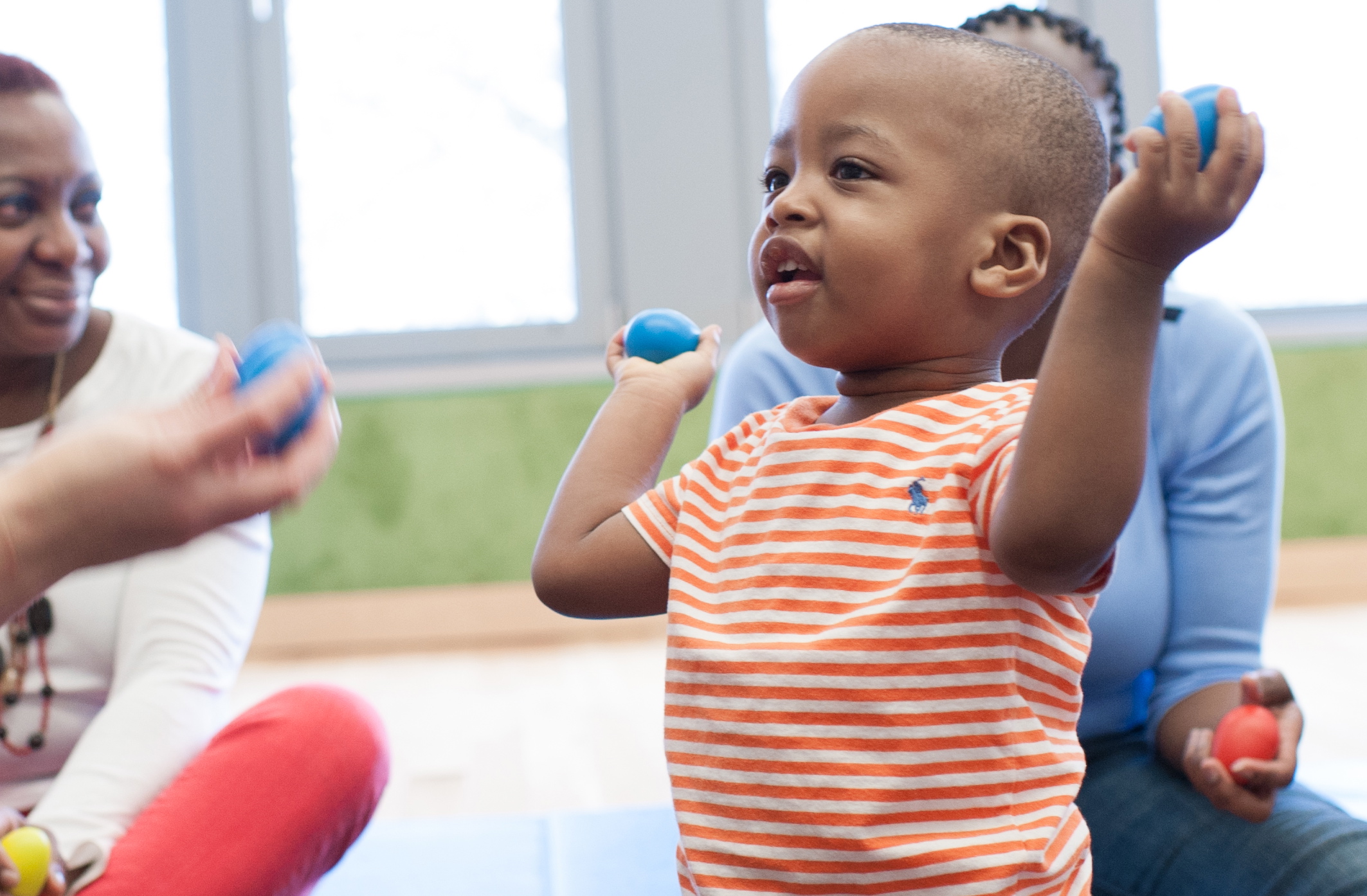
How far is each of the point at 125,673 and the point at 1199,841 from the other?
0.81 m

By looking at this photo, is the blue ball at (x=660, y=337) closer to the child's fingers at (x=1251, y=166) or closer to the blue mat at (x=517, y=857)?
the child's fingers at (x=1251, y=166)

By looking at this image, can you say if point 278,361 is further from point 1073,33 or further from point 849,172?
point 1073,33

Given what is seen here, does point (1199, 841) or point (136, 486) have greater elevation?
point (136, 486)

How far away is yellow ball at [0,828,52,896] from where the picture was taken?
2.56 ft

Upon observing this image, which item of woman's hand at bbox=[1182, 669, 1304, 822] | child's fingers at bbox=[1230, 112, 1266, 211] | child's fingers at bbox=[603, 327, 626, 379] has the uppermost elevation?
child's fingers at bbox=[1230, 112, 1266, 211]

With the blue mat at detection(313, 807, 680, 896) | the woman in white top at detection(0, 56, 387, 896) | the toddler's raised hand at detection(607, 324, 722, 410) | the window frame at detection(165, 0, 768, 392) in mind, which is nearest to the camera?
the toddler's raised hand at detection(607, 324, 722, 410)

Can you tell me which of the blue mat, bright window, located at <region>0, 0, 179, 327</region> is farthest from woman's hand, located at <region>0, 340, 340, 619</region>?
bright window, located at <region>0, 0, 179, 327</region>

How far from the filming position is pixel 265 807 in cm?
90

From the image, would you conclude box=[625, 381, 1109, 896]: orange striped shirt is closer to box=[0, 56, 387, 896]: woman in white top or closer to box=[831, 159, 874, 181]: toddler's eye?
box=[831, 159, 874, 181]: toddler's eye

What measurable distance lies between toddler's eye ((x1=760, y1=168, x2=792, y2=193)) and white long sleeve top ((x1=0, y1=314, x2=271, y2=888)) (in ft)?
1.99

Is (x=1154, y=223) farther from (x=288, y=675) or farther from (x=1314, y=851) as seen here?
(x=288, y=675)

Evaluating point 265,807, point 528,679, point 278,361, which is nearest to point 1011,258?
point 278,361

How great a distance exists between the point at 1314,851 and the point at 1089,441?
451 millimetres

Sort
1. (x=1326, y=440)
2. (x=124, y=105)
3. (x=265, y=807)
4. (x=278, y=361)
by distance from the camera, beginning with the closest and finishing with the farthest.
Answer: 1. (x=278, y=361)
2. (x=265, y=807)
3. (x=124, y=105)
4. (x=1326, y=440)
